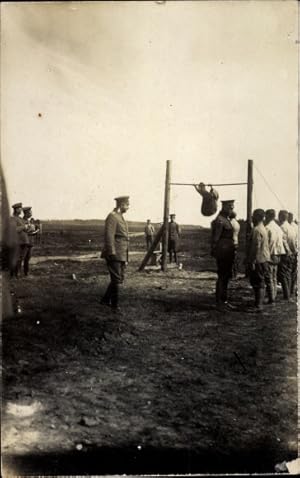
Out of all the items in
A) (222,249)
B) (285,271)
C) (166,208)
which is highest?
(166,208)

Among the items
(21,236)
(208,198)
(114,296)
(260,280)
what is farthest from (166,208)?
(21,236)

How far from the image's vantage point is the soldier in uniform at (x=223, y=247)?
5473 mm

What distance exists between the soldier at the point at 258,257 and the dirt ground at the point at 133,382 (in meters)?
0.32

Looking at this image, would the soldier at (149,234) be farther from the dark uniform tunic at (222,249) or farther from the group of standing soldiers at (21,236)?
the group of standing soldiers at (21,236)

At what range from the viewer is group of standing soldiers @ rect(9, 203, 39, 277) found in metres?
3.92

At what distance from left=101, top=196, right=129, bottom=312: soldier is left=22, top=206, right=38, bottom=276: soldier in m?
0.82

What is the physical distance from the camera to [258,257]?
5.59m

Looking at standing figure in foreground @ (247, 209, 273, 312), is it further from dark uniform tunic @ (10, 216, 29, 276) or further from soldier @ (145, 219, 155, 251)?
dark uniform tunic @ (10, 216, 29, 276)

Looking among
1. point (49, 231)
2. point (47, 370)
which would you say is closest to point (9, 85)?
point (49, 231)

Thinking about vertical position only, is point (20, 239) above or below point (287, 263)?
above

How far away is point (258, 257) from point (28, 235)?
313 centimetres

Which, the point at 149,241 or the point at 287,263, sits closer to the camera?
the point at 287,263

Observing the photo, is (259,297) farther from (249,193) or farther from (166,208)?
(166,208)

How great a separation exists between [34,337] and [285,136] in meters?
3.27
